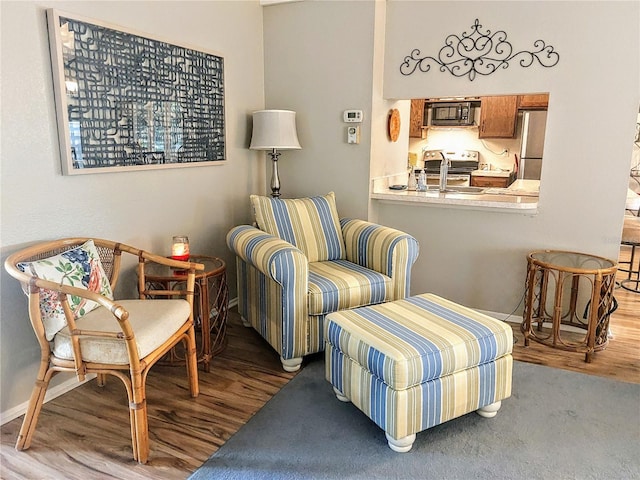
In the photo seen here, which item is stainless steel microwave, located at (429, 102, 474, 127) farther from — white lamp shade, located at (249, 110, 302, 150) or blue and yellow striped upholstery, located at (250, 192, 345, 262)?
blue and yellow striped upholstery, located at (250, 192, 345, 262)

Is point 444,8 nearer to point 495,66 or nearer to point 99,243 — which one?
Result: point 495,66

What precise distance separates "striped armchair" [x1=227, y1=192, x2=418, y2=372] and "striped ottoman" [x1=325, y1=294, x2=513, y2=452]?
332 mm

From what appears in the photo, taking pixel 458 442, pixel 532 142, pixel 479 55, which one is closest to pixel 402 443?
pixel 458 442

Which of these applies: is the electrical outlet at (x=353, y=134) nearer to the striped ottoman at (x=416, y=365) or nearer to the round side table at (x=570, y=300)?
the round side table at (x=570, y=300)

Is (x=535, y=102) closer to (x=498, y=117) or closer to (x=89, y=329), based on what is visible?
(x=498, y=117)

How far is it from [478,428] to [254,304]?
4.74 feet

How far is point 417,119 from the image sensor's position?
584 centimetres

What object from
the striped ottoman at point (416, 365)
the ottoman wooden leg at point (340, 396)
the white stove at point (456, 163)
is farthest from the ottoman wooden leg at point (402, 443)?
the white stove at point (456, 163)

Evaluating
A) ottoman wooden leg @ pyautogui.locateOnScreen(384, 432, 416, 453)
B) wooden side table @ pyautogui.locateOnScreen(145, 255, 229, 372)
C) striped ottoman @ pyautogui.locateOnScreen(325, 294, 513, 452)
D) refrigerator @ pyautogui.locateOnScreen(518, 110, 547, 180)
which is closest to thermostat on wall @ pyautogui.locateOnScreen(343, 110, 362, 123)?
wooden side table @ pyautogui.locateOnScreen(145, 255, 229, 372)

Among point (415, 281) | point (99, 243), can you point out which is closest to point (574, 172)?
point (415, 281)

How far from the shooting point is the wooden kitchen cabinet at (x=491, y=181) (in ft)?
17.6

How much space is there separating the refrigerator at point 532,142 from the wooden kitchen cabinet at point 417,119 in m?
1.14

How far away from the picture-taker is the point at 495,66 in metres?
3.08

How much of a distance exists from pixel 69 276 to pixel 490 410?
1927mm
